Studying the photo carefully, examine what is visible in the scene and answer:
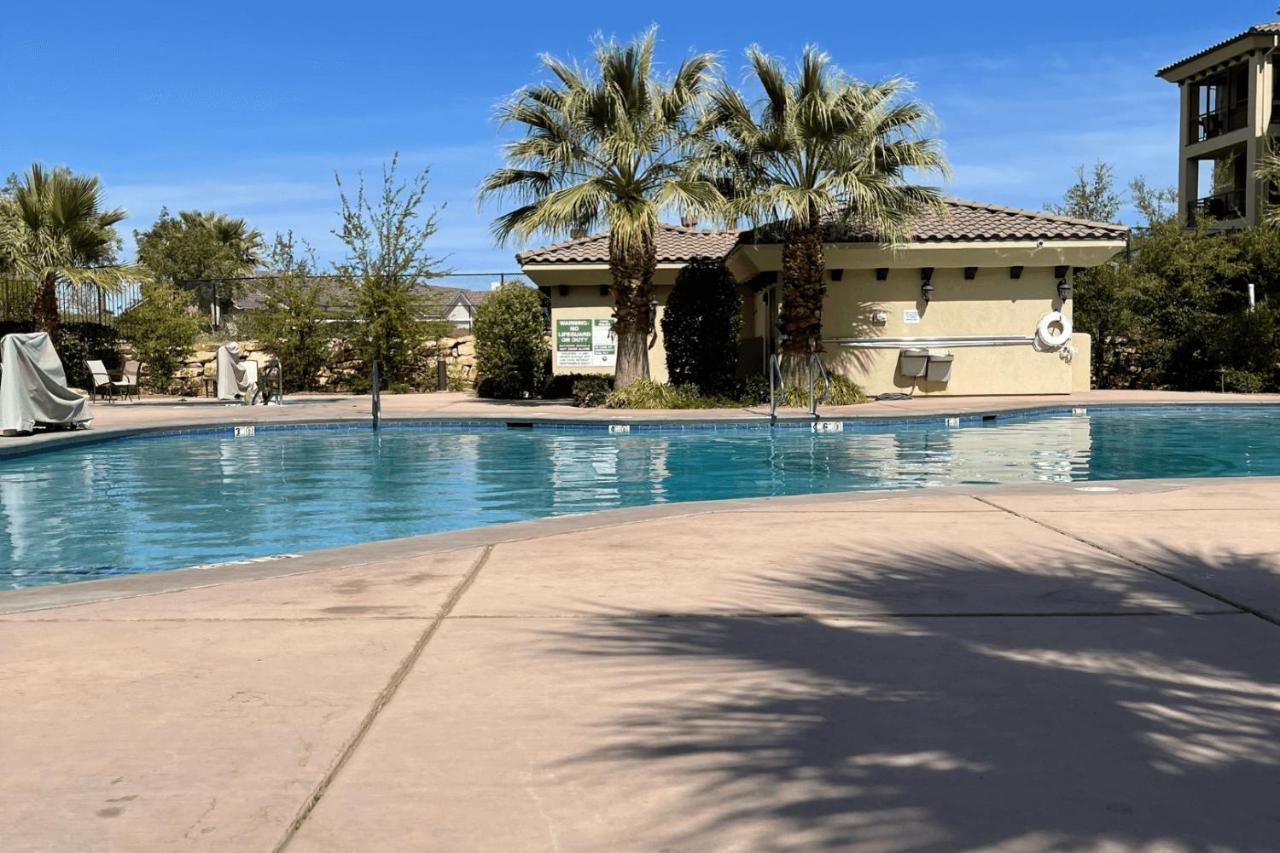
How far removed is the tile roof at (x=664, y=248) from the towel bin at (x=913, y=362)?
436cm

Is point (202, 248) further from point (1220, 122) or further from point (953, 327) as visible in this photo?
point (1220, 122)

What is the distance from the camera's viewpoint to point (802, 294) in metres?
20.0

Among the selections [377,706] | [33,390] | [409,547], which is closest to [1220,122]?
[33,390]

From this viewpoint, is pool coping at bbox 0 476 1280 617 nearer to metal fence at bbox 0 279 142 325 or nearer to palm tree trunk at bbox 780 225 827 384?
palm tree trunk at bbox 780 225 827 384

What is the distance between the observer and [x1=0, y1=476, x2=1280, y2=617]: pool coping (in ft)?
16.5

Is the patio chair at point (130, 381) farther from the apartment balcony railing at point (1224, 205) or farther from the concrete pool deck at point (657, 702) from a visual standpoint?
the apartment balcony railing at point (1224, 205)

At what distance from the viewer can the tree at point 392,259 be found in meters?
27.1

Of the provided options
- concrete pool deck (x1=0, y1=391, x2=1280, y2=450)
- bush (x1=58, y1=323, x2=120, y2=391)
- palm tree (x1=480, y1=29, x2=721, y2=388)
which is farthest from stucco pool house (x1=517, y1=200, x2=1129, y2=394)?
bush (x1=58, y1=323, x2=120, y2=391)

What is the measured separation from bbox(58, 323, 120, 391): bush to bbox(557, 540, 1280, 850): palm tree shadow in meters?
25.0

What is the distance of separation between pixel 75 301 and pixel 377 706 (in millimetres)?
26312

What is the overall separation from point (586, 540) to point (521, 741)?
3.35 m

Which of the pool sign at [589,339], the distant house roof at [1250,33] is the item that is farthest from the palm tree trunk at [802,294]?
the distant house roof at [1250,33]

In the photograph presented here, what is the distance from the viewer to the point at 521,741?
306 cm

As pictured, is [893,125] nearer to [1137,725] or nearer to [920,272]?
[920,272]
